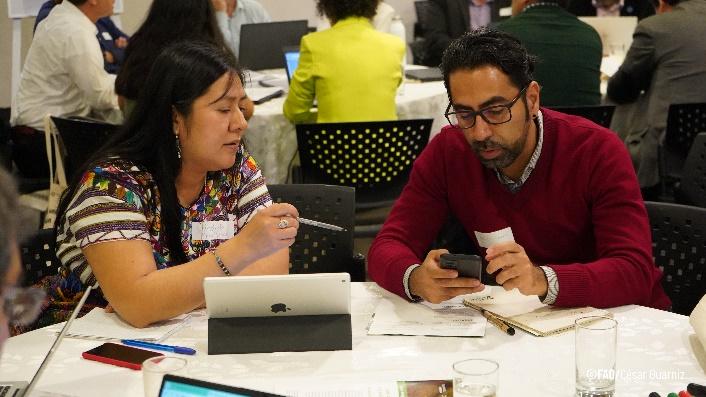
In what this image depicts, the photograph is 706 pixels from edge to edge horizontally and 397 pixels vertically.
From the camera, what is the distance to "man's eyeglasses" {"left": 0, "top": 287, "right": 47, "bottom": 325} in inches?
45.8

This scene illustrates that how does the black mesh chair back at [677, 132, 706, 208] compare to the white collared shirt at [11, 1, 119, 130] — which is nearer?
the black mesh chair back at [677, 132, 706, 208]

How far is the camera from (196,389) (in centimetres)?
138

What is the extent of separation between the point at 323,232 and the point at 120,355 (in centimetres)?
99

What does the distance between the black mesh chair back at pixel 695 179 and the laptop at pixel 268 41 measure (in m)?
3.16

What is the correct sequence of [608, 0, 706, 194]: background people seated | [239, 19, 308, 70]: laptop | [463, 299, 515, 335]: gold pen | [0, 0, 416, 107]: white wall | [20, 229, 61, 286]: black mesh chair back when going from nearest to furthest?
1. [463, 299, 515, 335]: gold pen
2. [20, 229, 61, 286]: black mesh chair back
3. [608, 0, 706, 194]: background people seated
4. [239, 19, 308, 70]: laptop
5. [0, 0, 416, 107]: white wall

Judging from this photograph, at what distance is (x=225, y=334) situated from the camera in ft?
6.55

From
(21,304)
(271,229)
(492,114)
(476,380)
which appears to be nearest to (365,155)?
(492,114)

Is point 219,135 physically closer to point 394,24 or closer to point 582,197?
point 582,197

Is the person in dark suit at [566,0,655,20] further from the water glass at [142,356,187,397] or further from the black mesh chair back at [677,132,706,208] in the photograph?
Result: the water glass at [142,356,187,397]

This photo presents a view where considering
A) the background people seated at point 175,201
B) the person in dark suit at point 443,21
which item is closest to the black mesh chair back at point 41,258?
the background people seated at point 175,201

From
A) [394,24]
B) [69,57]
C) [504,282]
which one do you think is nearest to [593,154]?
[504,282]

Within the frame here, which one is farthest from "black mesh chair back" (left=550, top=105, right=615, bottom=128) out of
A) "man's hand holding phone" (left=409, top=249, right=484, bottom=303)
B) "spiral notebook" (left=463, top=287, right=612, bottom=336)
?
"man's hand holding phone" (left=409, top=249, right=484, bottom=303)

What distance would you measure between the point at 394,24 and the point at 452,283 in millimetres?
4300

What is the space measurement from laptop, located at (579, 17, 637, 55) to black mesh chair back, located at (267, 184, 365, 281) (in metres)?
3.71
